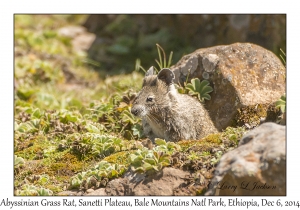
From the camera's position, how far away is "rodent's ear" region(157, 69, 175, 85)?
855cm

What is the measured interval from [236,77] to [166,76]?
129cm

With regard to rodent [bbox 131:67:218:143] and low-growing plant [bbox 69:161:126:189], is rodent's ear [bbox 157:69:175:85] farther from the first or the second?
low-growing plant [bbox 69:161:126:189]

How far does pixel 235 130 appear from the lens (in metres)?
7.37

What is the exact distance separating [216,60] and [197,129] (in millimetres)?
1345

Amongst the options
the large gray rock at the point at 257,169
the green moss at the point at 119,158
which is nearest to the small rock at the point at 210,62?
the green moss at the point at 119,158

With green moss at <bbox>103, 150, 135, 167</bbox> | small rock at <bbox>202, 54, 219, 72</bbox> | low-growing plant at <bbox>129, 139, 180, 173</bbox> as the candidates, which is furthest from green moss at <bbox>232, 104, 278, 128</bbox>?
low-growing plant at <bbox>129, 139, 180, 173</bbox>

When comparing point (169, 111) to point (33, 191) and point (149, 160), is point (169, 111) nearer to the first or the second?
point (149, 160)

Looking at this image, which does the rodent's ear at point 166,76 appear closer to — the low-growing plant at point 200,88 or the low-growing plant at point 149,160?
the low-growing plant at point 200,88

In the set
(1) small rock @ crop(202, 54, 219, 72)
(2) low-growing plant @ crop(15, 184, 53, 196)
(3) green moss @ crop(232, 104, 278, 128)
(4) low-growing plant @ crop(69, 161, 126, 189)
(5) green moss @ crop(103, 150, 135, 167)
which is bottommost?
(2) low-growing plant @ crop(15, 184, 53, 196)

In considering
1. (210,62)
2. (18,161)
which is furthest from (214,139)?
(18,161)

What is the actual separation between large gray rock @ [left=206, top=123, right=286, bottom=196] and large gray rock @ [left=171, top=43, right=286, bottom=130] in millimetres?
3007

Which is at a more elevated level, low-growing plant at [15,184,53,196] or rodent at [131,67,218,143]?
rodent at [131,67,218,143]

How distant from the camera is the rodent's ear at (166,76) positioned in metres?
8.55

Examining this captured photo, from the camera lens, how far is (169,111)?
27.9ft
